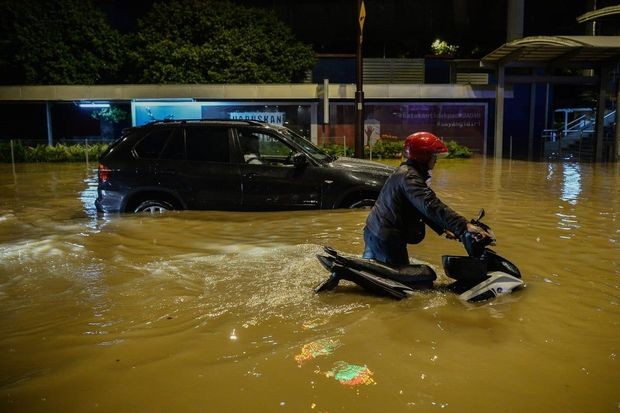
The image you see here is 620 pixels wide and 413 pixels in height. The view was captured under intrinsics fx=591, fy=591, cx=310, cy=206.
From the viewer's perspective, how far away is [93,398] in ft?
11.2

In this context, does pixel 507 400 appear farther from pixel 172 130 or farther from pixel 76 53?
pixel 76 53

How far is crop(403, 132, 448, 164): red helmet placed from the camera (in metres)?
4.87

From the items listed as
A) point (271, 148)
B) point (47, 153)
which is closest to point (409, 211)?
point (271, 148)

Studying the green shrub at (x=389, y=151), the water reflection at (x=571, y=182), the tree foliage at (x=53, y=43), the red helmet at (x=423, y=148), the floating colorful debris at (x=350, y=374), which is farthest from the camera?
the tree foliage at (x=53, y=43)

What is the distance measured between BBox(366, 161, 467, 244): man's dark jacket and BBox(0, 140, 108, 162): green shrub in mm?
19896

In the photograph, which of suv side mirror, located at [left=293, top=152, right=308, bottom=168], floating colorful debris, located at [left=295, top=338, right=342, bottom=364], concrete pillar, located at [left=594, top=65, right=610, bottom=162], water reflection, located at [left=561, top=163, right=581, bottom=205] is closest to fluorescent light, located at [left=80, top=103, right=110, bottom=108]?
water reflection, located at [left=561, top=163, right=581, bottom=205]

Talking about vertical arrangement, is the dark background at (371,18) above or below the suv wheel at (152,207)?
above

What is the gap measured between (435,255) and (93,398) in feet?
14.5

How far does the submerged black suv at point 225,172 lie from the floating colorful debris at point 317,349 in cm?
482

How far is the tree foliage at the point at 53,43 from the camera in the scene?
86.5ft

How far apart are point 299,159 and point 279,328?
461 centimetres

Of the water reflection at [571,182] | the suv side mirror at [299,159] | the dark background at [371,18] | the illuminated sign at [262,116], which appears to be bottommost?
the water reflection at [571,182]

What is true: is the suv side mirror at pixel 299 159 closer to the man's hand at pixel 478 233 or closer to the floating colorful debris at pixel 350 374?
the man's hand at pixel 478 233

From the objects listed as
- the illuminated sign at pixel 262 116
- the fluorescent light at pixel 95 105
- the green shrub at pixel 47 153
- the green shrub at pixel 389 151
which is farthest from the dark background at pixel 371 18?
the green shrub at pixel 47 153
